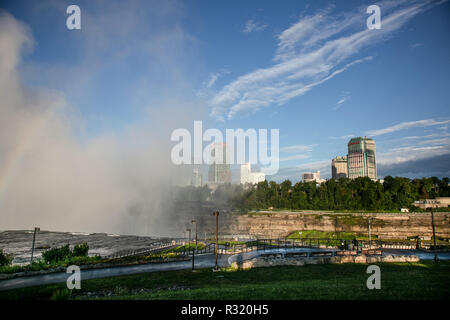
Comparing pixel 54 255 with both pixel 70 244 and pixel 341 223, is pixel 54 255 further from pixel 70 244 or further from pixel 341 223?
pixel 341 223

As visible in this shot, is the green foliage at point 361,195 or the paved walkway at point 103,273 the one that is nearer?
the paved walkway at point 103,273

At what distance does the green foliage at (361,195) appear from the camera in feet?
318

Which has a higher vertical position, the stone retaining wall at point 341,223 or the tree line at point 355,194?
the tree line at point 355,194

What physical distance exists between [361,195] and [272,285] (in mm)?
98192

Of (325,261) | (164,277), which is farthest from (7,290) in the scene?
(325,261)

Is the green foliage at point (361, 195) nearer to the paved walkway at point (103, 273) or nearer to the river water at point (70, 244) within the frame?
the river water at point (70, 244)

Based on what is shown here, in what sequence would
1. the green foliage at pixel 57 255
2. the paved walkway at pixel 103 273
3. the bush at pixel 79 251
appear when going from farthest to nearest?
the bush at pixel 79 251 → the green foliage at pixel 57 255 → the paved walkway at pixel 103 273

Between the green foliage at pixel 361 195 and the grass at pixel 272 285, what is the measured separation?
78.0 metres

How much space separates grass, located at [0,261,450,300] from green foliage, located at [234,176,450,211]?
78033 millimetres

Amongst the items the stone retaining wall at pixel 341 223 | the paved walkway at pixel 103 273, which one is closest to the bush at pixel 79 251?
the paved walkway at pixel 103 273

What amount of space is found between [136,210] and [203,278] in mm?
145071
